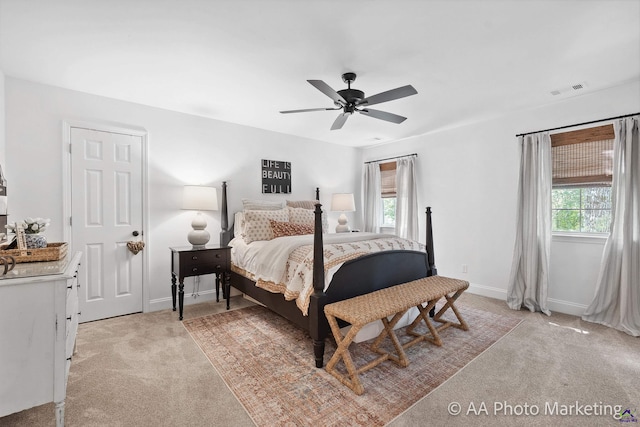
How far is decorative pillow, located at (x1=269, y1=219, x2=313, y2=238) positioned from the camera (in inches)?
141

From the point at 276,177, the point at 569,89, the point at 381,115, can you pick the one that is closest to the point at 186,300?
the point at 276,177

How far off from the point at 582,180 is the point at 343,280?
3032mm

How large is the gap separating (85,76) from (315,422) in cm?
339

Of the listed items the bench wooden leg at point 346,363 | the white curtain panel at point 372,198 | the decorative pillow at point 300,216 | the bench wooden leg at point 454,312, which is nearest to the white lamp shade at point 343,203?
the white curtain panel at point 372,198

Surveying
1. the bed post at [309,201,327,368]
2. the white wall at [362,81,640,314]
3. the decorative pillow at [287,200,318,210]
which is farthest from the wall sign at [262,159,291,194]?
the bed post at [309,201,327,368]

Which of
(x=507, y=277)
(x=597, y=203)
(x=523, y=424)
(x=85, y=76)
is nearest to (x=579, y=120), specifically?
(x=597, y=203)

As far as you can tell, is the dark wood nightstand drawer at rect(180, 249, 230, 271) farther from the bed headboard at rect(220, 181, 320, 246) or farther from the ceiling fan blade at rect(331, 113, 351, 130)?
the ceiling fan blade at rect(331, 113, 351, 130)

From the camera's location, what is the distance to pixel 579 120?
3318mm

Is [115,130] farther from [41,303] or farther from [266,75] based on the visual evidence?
[41,303]

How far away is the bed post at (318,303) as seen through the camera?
7.32 ft

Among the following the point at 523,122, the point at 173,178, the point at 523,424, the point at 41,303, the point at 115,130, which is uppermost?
the point at 523,122

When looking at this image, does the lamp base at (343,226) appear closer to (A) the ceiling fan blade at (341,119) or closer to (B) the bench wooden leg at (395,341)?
(A) the ceiling fan blade at (341,119)

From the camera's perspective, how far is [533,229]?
11.5 ft

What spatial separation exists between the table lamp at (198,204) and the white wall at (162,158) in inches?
11.2
